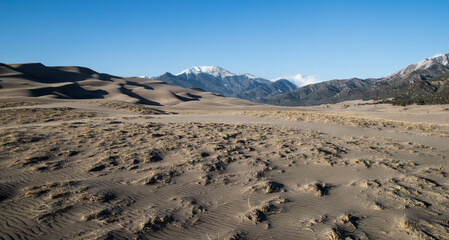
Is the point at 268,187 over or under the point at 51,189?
over

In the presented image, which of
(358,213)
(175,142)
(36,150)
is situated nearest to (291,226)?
(358,213)

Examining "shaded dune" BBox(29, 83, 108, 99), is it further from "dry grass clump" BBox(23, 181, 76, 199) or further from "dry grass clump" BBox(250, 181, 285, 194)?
"dry grass clump" BBox(250, 181, 285, 194)

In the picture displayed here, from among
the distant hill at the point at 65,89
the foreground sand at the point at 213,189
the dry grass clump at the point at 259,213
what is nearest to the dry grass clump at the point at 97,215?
the foreground sand at the point at 213,189

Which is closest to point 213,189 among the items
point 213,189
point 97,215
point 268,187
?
point 213,189

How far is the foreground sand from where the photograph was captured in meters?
4.68

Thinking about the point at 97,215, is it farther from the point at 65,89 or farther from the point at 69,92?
the point at 65,89

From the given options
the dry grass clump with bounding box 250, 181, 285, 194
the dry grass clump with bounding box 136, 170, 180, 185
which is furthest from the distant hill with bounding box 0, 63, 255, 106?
the dry grass clump with bounding box 250, 181, 285, 194

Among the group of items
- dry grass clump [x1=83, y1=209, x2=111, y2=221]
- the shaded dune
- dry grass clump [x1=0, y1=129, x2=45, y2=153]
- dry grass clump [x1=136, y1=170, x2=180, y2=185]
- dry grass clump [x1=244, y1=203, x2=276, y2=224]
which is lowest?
dry grass clump [x1=83, y1=209, x2=111, y2=221]

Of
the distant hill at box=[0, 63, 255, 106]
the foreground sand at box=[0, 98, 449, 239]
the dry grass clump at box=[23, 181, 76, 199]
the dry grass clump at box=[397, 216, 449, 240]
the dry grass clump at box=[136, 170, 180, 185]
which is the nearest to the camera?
the dry grass clump at box=[397, 216, 449, 240]

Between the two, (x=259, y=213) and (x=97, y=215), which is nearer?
(x=97, y=215)

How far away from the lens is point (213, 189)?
6547mm

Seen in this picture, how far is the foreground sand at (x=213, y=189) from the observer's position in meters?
4.68

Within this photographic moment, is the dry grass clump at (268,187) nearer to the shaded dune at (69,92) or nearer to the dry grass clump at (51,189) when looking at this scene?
the dry grass clump at (51,189)

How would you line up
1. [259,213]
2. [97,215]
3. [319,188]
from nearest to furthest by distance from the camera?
[97,215]
[259,213]
[319,188]
